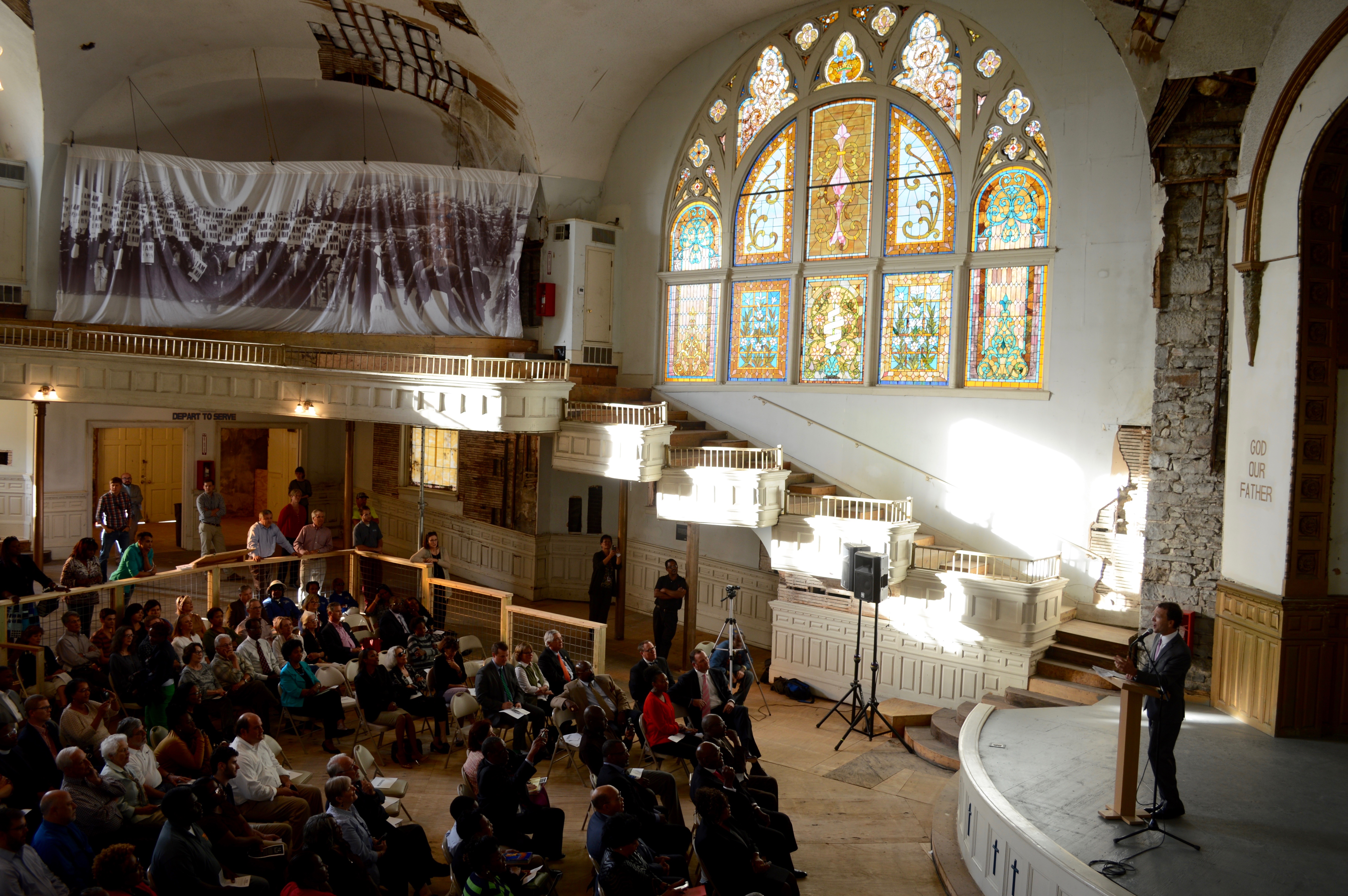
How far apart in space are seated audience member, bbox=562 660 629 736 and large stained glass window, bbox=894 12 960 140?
825cm

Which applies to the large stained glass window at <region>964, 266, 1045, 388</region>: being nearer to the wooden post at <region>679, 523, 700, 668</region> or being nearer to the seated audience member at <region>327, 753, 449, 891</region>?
the wooden post at <region>679, 523, 700, 668</region>

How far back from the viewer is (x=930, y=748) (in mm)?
9648

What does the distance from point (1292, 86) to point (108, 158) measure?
50.8ft

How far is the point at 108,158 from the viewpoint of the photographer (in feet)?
49.0

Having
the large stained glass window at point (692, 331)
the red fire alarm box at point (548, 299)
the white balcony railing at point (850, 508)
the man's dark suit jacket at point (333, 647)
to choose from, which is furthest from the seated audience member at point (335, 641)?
the large stained glass window at point (692, 331)

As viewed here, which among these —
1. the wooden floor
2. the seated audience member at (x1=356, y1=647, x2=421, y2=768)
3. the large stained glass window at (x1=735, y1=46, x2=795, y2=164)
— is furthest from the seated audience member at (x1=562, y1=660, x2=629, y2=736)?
the large stained glass window at (x1=735, y1=46, x2=795, y2=164)

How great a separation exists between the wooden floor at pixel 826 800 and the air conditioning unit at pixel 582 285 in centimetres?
701

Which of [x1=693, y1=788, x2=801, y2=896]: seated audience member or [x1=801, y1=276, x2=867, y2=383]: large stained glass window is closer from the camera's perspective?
[x1=693, y1=788, x2=801, y2=896]: seated audience member

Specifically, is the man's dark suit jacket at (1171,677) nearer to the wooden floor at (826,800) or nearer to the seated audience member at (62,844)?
the wooden floor at (826,800)

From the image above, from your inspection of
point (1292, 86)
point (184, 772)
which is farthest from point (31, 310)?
point (1292, 86)

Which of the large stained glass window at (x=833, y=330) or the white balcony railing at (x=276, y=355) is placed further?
the large stained glass window at (x=833, y=330)

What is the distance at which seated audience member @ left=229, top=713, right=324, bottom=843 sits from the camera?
6.39 metres

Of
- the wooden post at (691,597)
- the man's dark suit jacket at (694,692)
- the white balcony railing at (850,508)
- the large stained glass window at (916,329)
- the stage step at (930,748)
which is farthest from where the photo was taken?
the large stained glass window at (916,329)

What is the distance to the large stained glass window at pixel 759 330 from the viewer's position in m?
14.2
